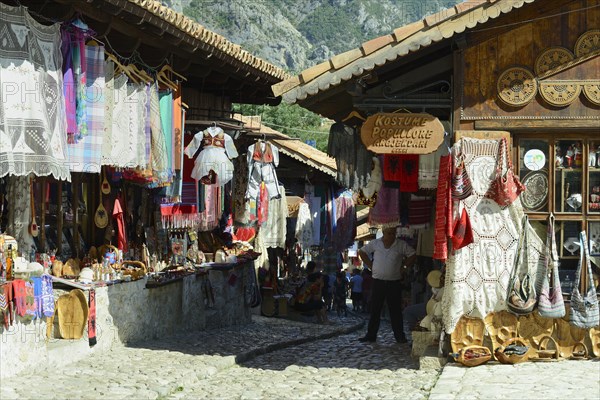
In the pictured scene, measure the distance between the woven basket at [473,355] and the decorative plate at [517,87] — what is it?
114 inches

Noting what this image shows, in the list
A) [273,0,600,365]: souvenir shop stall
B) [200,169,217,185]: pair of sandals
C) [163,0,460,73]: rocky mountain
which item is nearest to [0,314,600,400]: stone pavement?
[273,0,600,365]: souvenir shop stall

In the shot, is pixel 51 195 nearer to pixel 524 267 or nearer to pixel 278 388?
pixel 278 388

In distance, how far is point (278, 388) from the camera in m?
11.4

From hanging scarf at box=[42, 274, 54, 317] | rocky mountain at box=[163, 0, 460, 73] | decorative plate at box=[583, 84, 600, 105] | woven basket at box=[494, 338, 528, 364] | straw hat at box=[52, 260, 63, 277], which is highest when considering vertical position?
rocky mountain at box=[163, 0, 460, 73]

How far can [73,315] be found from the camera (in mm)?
12984

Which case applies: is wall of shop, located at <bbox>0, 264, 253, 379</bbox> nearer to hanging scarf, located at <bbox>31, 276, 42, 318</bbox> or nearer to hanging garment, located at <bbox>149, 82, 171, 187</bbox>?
hanging scarf, located at <bbox>31, 276, 42, 318</bbox>

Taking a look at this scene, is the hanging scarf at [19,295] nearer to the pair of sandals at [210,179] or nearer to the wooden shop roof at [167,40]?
the wooden shop roof at [167,40]

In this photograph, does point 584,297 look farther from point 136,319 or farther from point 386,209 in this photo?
point 136,319

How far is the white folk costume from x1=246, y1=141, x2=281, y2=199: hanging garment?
176 centimetres

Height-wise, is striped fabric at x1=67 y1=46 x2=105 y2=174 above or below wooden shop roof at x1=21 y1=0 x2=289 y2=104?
below

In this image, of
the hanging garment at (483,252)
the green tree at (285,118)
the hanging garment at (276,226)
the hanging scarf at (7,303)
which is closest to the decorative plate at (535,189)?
the hanging garment at (483,252)

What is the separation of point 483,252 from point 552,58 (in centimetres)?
241

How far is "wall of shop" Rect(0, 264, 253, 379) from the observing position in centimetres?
1136

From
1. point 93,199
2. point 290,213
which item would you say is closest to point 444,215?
point 93,199
